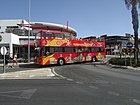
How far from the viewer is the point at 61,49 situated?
2747 cm

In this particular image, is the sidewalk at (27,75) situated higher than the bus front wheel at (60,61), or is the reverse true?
the bus front wheel at (60,61)

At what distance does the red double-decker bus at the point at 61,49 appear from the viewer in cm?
2605

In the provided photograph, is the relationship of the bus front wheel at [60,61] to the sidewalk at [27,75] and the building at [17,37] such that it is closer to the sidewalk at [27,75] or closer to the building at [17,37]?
the building at [17,37]

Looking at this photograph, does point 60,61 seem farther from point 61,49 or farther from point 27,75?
point 27,75

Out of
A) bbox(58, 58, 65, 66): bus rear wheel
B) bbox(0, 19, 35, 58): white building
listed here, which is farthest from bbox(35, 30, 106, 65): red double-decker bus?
bbox(0, 19, 35, 58): white building

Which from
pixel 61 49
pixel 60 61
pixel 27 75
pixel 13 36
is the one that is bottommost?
pixel 27 75

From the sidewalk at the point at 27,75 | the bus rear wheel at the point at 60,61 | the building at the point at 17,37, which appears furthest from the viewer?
the building at the point at 17,37

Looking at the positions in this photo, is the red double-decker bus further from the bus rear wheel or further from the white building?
the white building

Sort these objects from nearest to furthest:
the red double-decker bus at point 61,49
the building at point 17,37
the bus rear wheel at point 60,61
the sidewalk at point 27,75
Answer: the sidewalk at point 27,75 < the red double-decker bus at point 61,49 < the bus rear wheel at point 60,61 < the building at point 17,37

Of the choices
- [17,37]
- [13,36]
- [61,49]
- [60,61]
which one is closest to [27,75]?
[60,61]

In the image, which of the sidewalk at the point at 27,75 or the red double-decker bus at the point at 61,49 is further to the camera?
the red double-decker bus at the point at 61,49

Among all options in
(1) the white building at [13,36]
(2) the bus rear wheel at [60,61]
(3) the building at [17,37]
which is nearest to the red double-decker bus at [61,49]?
(2) the bus rear wheel at [60,61]

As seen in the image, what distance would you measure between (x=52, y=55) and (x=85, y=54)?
19.9 feet

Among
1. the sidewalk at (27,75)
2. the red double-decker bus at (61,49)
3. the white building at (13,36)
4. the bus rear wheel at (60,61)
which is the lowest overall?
the sidewalk at (27,75)
